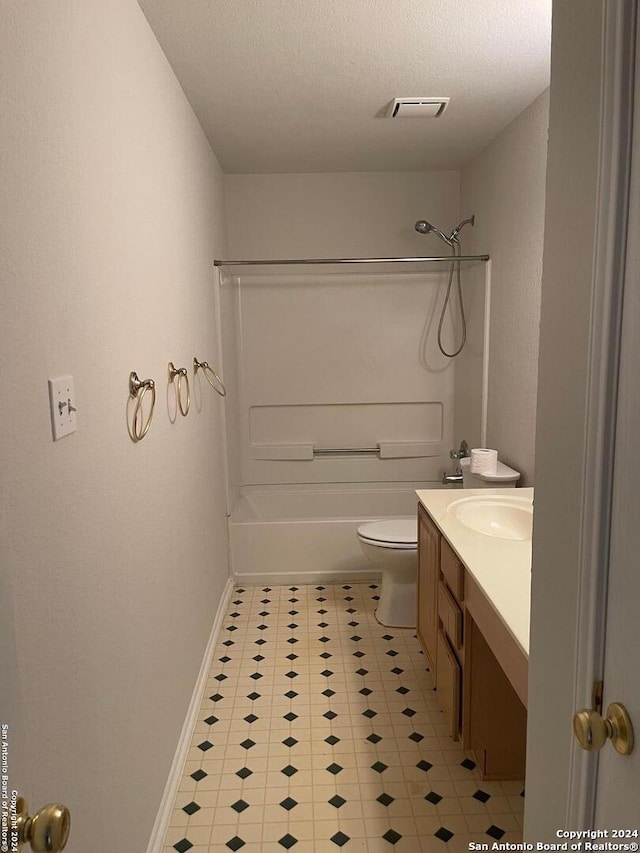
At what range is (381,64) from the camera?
217 cm

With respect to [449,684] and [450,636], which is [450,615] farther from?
[449,684]

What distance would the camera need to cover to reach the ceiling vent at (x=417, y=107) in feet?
8.23

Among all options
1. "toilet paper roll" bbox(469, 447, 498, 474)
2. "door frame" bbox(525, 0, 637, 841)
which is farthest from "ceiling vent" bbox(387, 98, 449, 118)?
"door frame" bbox(525, 0, 637, 841)

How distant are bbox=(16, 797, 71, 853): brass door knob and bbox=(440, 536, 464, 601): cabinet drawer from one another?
1373 millimetres

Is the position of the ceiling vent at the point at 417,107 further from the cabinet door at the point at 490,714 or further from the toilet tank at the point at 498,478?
the cabinet door at the point at 490,714

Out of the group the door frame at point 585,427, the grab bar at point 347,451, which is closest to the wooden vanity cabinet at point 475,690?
the door frame at point 585,427

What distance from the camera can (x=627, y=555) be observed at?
28.6 inches

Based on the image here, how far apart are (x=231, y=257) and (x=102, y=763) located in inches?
122

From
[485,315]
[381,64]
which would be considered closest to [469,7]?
[381,64]

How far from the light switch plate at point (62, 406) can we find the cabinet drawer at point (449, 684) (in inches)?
57.8

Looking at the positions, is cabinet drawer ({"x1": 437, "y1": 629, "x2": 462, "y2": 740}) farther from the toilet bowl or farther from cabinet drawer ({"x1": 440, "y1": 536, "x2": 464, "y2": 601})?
the toilet bowl

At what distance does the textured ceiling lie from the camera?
183 centimetres

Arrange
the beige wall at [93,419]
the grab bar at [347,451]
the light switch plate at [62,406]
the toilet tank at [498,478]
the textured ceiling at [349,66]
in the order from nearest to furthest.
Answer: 1. the beige wall at [93,419]
2. the light switch plate at [62,406]
3. the textured ceiling at [349,66]
4. the toilet tank at [498,478]
5. the grab bar at [347,451]

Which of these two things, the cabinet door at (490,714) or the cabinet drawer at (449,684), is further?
the cabinet drawer at (449,684)
